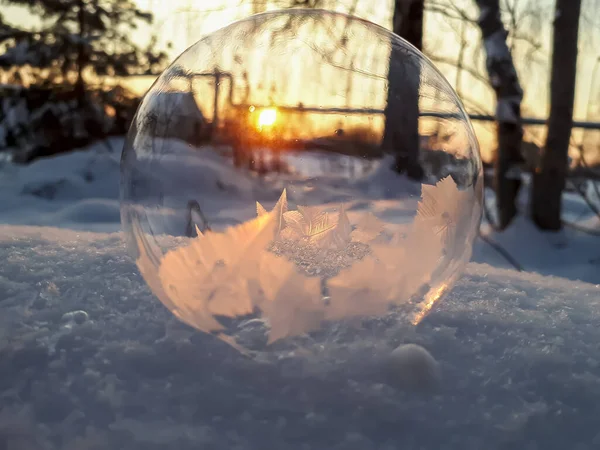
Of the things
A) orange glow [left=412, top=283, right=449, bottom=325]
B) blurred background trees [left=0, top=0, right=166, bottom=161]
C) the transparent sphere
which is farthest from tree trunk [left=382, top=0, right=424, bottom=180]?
blurred background trees [left=0, top=0, right=166, bottom=161]

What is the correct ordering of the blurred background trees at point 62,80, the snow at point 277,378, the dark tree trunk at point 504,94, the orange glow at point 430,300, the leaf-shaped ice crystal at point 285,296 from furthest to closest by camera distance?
1. the blurred background trees at point 62,80
2. the dark tree trunk at point 504,94
3. the orange glow at point 430,300
4. the leaf-shaped ice crystal at point 285,296
5. the snow at point 277,378

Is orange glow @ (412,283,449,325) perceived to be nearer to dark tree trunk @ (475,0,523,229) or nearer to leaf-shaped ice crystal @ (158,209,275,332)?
leaf-shaped ice crystal @ (158,209,275,332)

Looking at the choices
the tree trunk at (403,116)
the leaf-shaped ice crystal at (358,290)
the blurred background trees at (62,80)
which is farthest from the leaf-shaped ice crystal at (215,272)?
the blurred background trees at (62,80)

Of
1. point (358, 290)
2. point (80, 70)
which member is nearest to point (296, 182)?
point (358, 290)

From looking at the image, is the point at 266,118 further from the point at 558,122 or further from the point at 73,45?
the point at 73,45

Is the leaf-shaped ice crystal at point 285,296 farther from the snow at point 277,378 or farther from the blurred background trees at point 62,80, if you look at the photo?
the blurred background trees at point 62,80

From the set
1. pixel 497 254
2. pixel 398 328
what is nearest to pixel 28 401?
pixel 398 328
